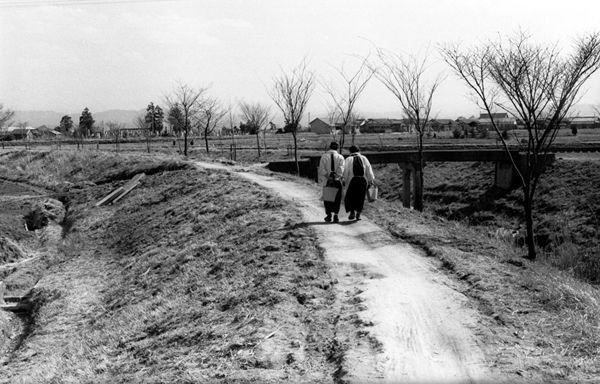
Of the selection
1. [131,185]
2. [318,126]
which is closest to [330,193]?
[131,185]

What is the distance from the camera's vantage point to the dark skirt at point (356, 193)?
11477mm

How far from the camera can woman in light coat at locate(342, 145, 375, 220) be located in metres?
11.4

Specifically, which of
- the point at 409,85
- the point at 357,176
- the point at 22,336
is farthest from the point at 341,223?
the point at 409,85

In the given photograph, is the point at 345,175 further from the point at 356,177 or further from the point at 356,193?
the point at 356,193

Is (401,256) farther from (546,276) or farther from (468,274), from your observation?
(546,276)

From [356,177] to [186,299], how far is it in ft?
14.1

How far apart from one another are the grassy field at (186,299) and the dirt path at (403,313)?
412 mm

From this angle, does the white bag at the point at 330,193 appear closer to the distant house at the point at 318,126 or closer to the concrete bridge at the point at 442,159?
the concrete bridge at the point at 442,159

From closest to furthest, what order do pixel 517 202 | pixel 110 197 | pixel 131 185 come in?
pixel 110 197 → pixel 131 185 → pixel 517 202

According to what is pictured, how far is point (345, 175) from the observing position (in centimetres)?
1149

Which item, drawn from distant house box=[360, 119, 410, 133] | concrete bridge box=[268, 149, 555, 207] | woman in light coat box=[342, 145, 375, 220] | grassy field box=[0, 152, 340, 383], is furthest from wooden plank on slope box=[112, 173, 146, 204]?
distant house box=[360, 119, 410, 133]

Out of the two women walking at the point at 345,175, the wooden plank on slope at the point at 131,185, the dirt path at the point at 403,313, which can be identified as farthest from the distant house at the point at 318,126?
the dirt path at the point at 403,313

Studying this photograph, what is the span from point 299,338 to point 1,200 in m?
23.5

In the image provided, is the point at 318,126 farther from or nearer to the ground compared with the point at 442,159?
farther from the ground
